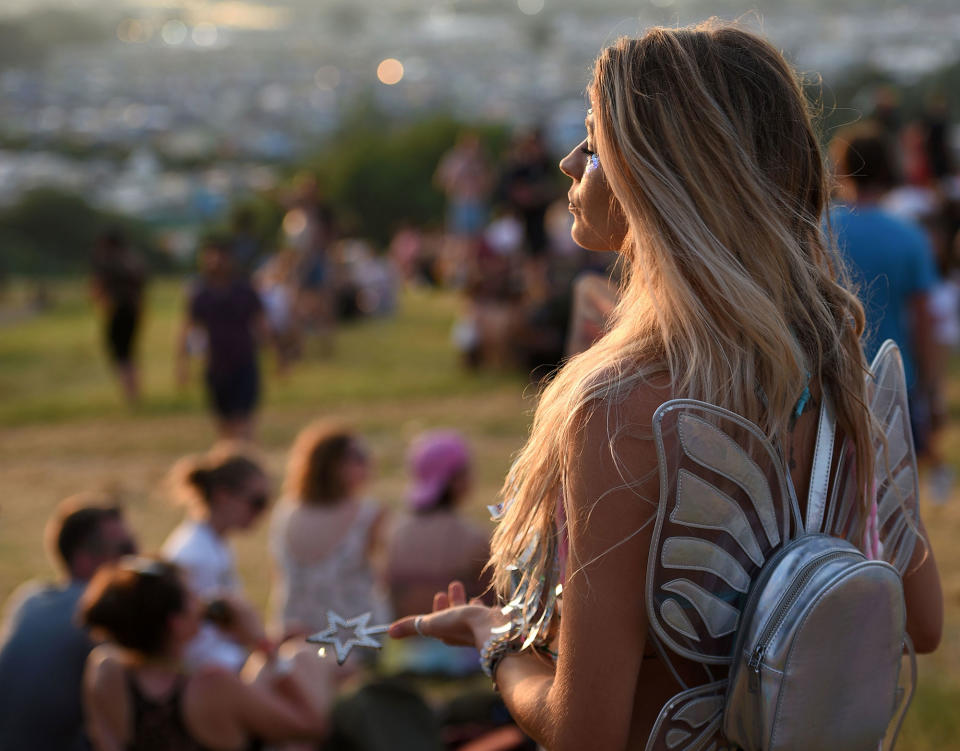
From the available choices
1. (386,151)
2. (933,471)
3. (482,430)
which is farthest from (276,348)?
(386,151)

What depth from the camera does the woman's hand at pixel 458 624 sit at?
56.6 inches

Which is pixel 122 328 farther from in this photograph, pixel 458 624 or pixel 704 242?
pixel 704 242

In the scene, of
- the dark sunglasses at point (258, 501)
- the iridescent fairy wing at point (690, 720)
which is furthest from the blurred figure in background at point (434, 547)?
the iridescent fairy wing at point (690, 720)

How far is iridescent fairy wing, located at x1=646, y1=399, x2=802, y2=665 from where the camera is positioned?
3.91 feet

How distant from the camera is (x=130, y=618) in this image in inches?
108

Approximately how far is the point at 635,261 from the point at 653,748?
0.59 m

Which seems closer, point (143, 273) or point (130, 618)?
point (130, 618)

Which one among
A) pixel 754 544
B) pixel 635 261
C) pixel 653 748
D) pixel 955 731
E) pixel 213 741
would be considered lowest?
pixel 955 731

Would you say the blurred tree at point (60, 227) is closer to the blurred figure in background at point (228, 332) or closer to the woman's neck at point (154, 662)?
the blurred figure in background at point (228, 332)

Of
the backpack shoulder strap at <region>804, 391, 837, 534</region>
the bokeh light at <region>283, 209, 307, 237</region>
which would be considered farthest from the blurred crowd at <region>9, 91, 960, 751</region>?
the bokeh light at <region>283, 209, 307, 237</region>

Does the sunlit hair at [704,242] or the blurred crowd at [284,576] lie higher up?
the sunlit hair at [704,242]

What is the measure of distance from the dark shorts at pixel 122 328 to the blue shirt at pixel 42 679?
6.93m

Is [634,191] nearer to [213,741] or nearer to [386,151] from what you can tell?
[213,741]

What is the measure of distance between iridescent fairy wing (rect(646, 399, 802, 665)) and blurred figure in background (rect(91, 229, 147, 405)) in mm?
8875
